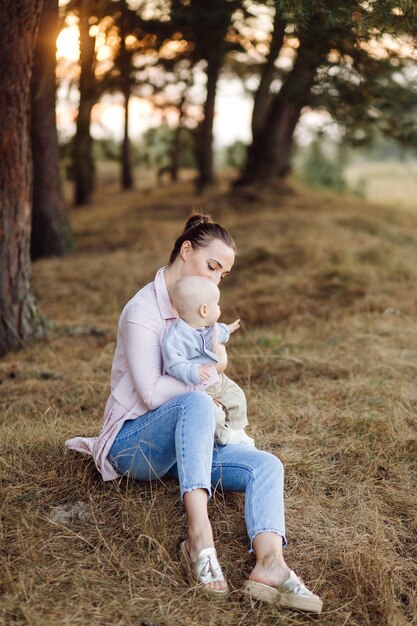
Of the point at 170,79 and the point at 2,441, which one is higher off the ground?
the point at 170,79

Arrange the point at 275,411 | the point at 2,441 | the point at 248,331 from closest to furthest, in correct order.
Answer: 1. the point at 2,441
2. the point at 275,411
3. the point at 248,331

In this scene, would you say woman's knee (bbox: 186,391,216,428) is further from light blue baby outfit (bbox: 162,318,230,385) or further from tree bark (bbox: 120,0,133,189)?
tree bark (bbox: 120,0,133,189)

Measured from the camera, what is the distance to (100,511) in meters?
3.19

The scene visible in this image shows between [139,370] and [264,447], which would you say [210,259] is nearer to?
[139,370]

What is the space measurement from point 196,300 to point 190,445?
0.61 meters

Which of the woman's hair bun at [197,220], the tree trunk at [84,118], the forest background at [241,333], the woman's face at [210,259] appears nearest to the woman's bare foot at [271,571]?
the forest background at [241,333]

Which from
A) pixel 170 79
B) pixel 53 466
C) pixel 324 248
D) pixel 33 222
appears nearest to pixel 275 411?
pixel 53 466

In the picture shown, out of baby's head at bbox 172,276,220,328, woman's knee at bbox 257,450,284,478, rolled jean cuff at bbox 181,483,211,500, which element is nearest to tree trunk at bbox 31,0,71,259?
baby's head at bbox 172,276,220,328

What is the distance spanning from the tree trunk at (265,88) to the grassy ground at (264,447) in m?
3.26

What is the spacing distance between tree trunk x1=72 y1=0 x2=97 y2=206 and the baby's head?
6.32 meters

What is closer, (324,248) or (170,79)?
(324,248)

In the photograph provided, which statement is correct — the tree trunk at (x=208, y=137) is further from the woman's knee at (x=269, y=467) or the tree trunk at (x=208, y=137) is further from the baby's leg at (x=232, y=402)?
the woman's knee at (x=269, y=467)

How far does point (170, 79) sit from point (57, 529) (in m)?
14.7

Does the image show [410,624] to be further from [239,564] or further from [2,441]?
[2,441]
